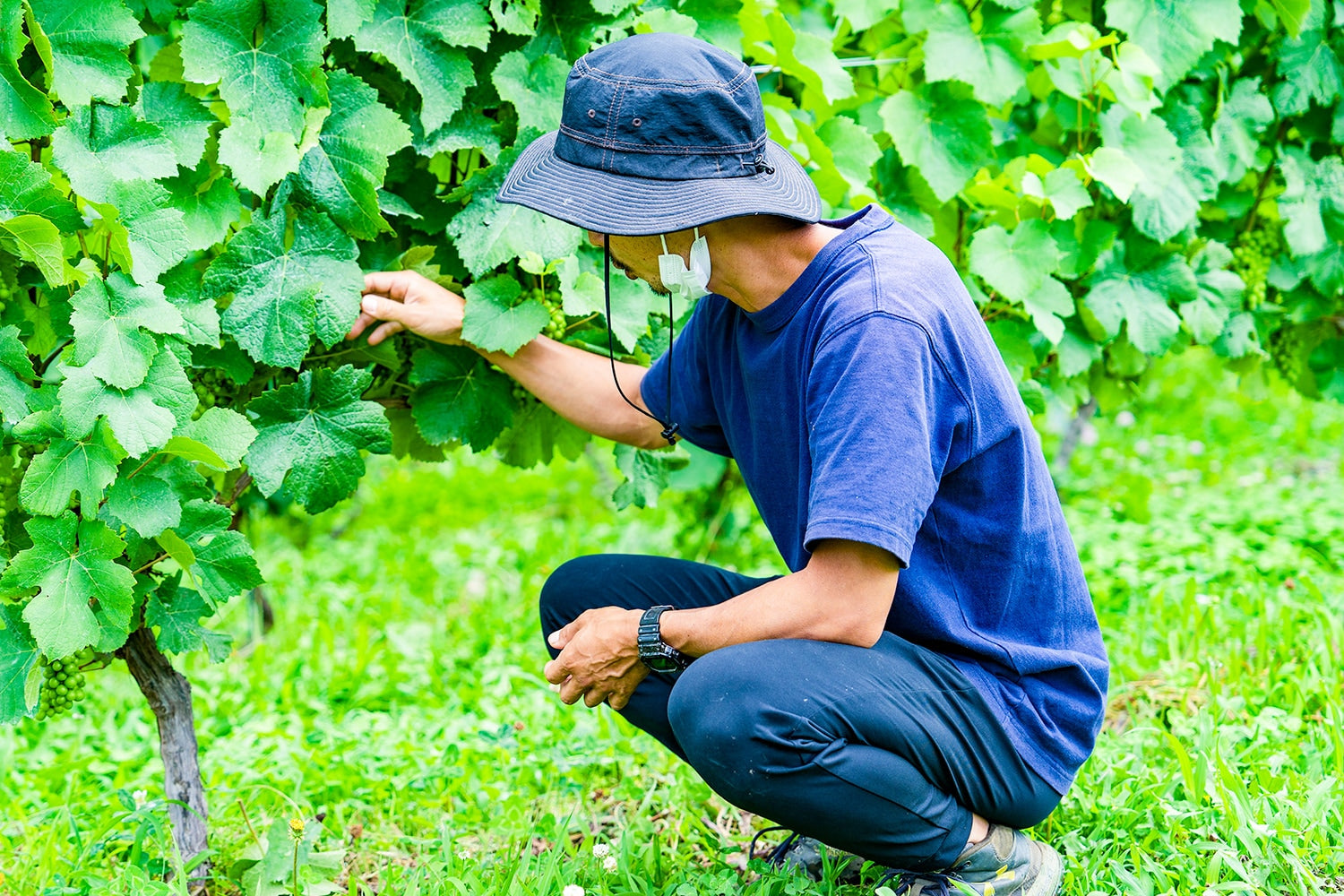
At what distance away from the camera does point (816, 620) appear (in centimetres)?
179

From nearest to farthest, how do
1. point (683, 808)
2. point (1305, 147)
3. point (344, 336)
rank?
point (344, 336) < point (683, 808) < point (1305, 147)

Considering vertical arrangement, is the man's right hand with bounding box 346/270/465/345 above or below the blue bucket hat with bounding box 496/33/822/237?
below

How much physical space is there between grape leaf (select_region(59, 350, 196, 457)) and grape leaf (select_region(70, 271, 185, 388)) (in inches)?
1.0

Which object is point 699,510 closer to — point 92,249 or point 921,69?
point 921,69

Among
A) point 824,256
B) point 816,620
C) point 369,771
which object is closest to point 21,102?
point 824,256

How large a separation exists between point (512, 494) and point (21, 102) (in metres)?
3.98

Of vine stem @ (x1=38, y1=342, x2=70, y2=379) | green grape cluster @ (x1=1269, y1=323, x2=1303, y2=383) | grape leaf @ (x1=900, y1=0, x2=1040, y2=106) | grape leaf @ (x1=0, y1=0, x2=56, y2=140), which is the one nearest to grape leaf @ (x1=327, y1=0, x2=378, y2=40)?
grape leaf @ (x1=0, y1=0, x2=56, y2=140)

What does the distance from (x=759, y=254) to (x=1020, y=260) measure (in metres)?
1.08

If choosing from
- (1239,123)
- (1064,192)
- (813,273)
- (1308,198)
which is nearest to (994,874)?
(813,273)

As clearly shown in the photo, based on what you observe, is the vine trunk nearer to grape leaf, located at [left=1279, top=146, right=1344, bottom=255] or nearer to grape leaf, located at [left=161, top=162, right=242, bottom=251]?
grape leaf, located at [left=161, top=162, right=242, bottom=251]

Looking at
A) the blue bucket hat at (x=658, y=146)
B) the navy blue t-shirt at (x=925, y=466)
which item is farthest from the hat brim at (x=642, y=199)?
the navy blue t-shirt at (x=925, y=466)

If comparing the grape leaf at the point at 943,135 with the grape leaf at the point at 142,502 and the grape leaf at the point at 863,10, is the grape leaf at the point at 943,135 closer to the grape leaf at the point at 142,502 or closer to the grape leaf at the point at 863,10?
the grape leaf at the point at 863,10

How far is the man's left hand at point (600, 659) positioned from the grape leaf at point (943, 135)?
52.0 inches

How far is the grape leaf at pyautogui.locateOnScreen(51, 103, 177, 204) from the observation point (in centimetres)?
181
